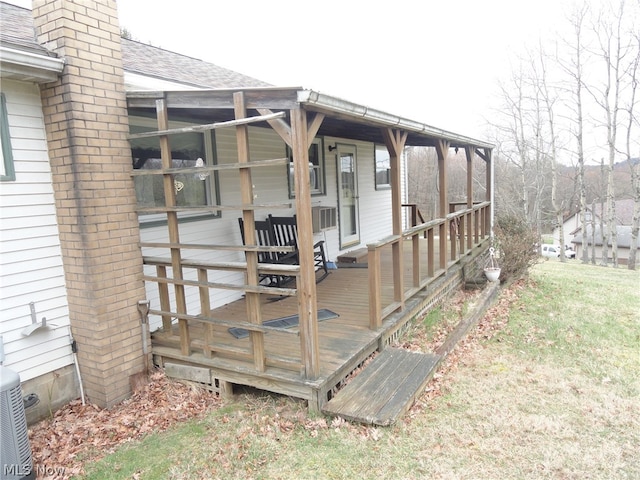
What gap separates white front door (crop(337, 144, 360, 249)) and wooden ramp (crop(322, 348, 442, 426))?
4407mm

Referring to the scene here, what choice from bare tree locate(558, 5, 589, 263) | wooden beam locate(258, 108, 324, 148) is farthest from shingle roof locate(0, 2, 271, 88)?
bare tree locate(558, 5, 589, 263)

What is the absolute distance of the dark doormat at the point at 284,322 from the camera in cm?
439

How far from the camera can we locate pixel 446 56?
3509 centimetres

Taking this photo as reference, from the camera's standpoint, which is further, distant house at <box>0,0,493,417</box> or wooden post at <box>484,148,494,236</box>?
wooden post at <box>484,148,494,236</box>

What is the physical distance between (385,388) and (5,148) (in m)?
3.59

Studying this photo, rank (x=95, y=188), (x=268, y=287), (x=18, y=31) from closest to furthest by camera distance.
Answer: (x=95, y=188)
(x=18, y=31)
(x=268, y=287)

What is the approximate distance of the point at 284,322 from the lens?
470 cm

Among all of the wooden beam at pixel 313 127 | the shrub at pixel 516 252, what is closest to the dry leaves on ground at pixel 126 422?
the wooden beam at pixel 313 127

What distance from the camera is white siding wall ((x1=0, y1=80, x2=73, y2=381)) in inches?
133

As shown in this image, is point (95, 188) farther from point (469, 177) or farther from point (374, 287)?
point (469, 177)

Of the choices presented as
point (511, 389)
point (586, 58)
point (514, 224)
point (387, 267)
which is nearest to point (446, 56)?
point (586, 58)

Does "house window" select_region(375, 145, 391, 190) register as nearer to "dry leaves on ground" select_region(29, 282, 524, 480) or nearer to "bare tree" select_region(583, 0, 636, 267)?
"dry leaves on ground" select_region(29, 282, 524, 480)

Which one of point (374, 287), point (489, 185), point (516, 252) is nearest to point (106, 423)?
point (374, 287)

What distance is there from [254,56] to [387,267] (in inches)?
1375
